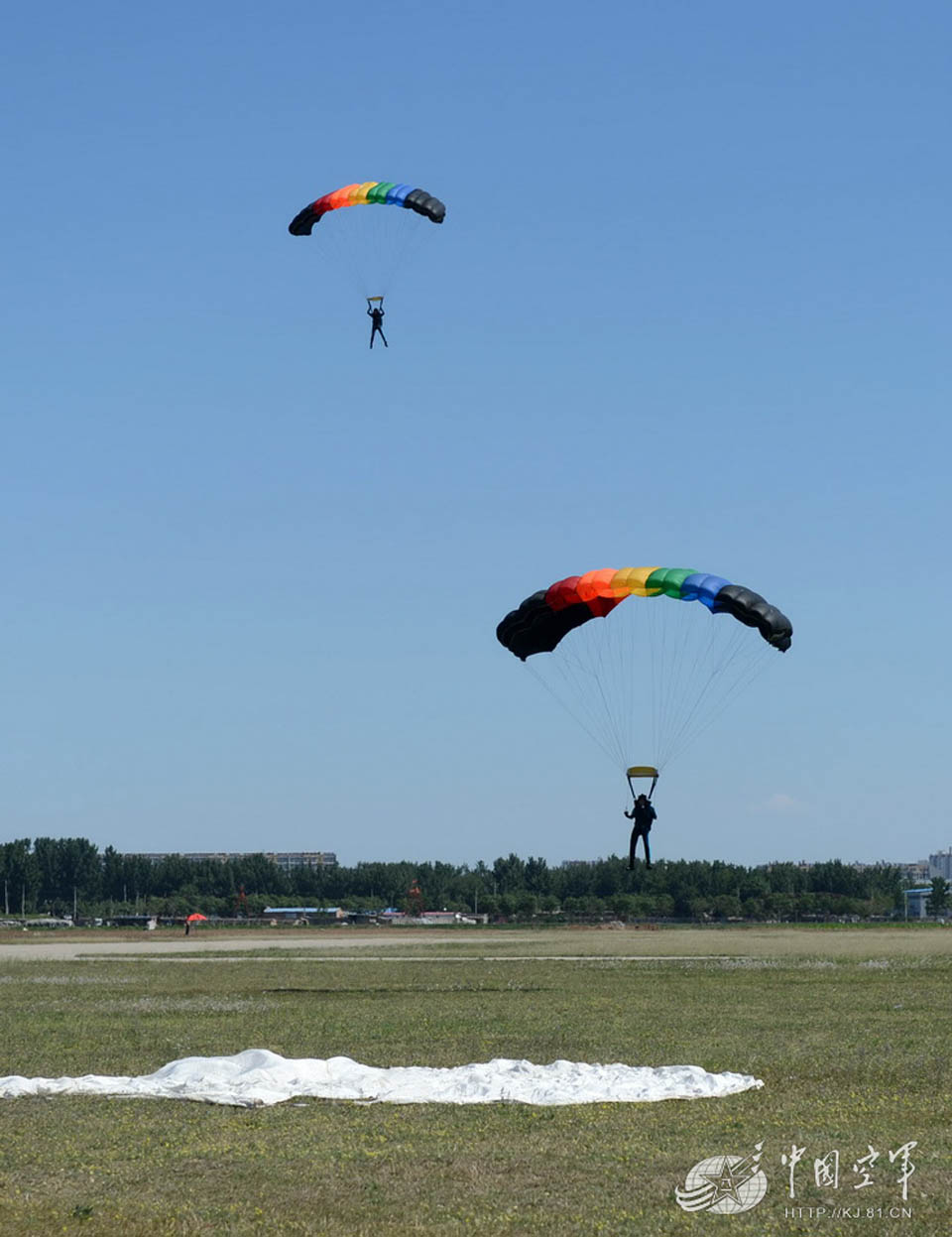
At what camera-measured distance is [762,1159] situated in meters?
15.3

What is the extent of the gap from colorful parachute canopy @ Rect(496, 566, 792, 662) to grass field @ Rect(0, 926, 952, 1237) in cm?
697

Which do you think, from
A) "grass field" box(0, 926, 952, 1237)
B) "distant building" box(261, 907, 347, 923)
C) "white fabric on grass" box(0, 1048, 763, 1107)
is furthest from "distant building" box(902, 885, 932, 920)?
"white fabric on grass" box(0, 1048, 763, 1107)

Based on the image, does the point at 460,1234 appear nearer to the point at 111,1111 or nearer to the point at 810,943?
the point at 111,1111

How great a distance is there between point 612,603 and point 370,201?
39.7 feet

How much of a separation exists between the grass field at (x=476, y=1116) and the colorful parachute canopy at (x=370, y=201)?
672 inches

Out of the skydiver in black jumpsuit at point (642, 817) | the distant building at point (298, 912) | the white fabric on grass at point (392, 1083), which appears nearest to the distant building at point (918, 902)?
the distant building at point (298, 912)

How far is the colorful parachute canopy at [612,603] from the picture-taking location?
24.9m

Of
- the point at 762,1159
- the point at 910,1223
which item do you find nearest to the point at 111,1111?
the point at 762,1159

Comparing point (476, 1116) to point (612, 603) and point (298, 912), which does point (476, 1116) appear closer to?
point (612, 603)

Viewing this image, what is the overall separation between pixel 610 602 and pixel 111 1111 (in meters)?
12.5

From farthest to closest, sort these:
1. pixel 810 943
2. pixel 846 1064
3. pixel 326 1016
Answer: pixel 810 943, pixel 326 1016, pixel 846 1064

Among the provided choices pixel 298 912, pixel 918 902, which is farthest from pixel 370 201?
pixel 918 902

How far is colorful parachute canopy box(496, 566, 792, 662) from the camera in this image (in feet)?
81.7

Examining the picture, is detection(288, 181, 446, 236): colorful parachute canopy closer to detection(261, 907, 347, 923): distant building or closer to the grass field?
the grass field
